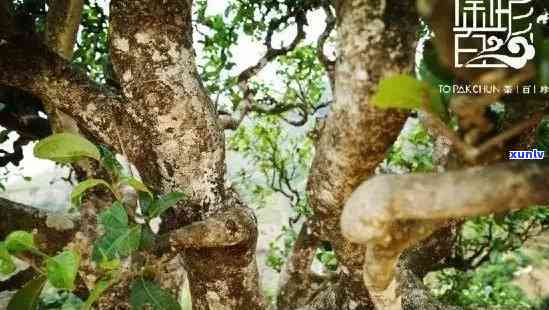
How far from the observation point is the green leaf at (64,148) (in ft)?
4.40

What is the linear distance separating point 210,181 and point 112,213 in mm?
446

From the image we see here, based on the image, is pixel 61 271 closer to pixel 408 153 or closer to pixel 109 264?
pixel 109 264

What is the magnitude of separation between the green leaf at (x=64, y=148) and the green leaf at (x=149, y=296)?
14.7 inches

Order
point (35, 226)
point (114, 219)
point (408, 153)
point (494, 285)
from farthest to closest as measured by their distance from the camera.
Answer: point (408, 153)
point (494, 285)
point (35, 226)
point (114, 219)

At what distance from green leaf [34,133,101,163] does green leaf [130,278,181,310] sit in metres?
0.37

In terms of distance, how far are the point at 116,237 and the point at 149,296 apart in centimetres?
21

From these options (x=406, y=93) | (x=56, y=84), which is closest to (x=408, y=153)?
(x=56, y=84)

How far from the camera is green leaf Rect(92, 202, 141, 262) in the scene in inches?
50.8

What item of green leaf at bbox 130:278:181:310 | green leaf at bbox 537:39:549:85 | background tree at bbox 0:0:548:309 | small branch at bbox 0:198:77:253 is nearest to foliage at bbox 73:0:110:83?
background tree at bbox 0:0:548:309

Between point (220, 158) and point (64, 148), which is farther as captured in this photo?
point (220, 158)

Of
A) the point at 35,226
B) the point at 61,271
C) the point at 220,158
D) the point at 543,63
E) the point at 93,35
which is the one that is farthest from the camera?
the point at 93,35

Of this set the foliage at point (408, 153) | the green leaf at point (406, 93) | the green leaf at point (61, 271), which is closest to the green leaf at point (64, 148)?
the green leaf at point (61, 271)

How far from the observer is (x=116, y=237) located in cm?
131

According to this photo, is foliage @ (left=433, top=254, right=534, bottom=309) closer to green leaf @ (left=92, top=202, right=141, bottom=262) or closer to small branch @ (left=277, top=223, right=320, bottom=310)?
small branch @ (left=277, top=223, right=320, bottom=310)
